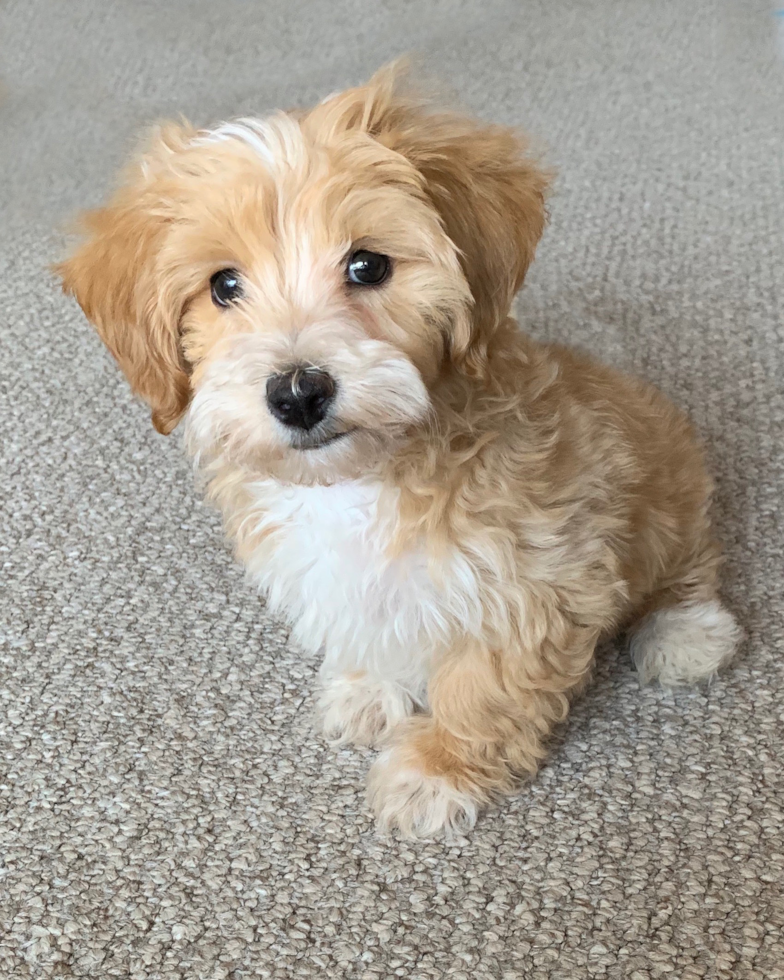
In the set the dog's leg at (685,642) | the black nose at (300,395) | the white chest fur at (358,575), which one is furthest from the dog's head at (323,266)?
the dog's leg at (685,642)

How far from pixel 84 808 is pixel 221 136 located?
0.95m

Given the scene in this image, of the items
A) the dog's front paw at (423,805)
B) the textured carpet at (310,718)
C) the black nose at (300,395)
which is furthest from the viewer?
the dog's front paw at (423,805)

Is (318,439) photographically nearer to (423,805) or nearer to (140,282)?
(140,282)

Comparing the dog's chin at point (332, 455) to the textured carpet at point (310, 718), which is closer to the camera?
the dog's chin at point (332, 455)

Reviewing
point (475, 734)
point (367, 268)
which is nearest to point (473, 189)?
point (367, 268)

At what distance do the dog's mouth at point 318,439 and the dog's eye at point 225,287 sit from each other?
192 mm

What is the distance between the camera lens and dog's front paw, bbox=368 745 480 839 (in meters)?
1.36

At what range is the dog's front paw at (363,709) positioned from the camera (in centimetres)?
151

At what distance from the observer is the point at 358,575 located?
1.25m

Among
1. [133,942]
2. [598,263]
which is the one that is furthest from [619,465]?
[598,263]

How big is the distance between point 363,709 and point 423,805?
0.20m

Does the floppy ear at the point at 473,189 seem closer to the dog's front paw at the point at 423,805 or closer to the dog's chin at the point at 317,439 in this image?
the dog's chin at the point at 317,439

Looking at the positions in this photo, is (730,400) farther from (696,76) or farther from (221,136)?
(696,76)

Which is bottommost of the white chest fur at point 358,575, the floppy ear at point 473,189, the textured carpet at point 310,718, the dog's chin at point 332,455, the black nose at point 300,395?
the textured carpet at point 310,718
